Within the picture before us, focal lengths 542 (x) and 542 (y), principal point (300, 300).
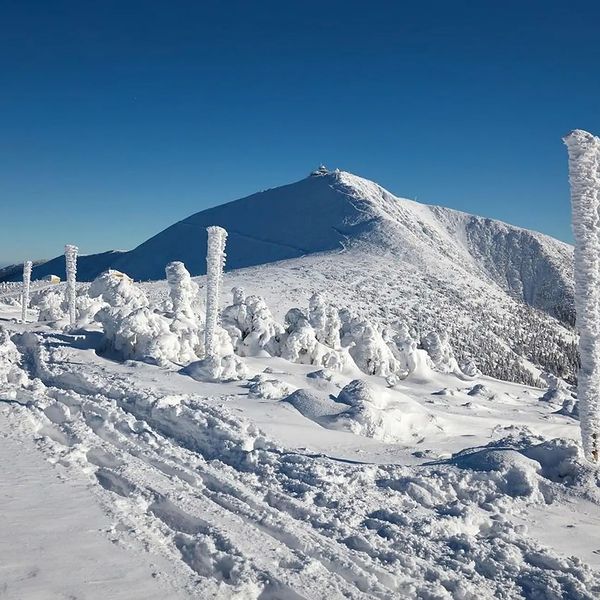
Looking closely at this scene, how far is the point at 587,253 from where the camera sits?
1197 centimetres

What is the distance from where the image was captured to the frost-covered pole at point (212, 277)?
2217 cm

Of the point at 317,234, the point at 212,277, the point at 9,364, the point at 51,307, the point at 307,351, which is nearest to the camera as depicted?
the point at 9,364

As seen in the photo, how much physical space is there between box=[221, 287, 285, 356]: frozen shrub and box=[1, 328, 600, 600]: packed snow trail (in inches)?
648

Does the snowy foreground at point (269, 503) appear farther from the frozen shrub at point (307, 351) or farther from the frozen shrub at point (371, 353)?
the frozen shrub at point (371, 353)

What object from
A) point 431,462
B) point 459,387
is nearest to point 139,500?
point 431,462

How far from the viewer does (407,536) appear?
7.34 m

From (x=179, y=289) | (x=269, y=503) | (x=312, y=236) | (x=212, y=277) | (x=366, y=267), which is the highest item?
(x=312, y=236)

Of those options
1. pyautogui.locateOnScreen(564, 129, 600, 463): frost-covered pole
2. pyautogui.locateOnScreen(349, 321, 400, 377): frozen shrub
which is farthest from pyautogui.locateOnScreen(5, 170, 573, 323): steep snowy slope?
pyautogui.locateOnScreen(564, 129, 600, 463): frost-covered pole

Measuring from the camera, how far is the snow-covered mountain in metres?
93.9

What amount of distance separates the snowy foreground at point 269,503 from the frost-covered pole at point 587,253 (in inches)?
74.1

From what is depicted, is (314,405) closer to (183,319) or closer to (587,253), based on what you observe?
(587,253)

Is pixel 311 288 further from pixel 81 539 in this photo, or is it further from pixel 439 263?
pixel 81 539

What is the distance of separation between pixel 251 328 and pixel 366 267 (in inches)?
3551

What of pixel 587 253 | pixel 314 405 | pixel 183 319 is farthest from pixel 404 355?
pixel 587 253
